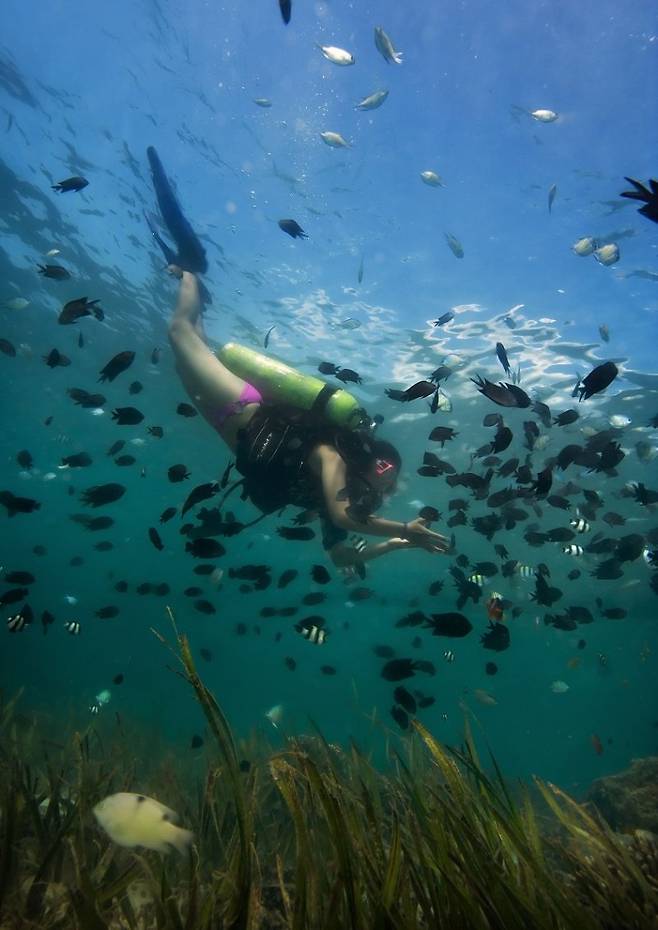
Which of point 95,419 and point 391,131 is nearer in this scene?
point 391,131

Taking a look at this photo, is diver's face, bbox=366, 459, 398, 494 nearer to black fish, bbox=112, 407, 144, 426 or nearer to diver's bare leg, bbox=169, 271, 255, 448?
diver's bare leg, bbox=169, 271, 255, 448

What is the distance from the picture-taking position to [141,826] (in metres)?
2.35

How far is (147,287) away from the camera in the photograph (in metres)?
20.5

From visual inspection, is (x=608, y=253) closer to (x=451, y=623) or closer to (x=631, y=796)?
(x=451, y=623)

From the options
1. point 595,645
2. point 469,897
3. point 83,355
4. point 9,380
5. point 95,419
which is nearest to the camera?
point 469,897

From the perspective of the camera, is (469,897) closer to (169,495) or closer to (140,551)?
(169,495)

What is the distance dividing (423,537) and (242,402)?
4.12 meters

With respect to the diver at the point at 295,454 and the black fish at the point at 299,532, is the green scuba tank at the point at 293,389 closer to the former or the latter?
the diver at the point at 295,454

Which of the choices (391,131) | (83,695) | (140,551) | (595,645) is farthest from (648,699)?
(391,131)

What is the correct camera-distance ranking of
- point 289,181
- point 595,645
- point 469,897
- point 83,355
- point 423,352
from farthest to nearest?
point 595,645
point 83,355
point 423,352
point 289,181
point 469,897

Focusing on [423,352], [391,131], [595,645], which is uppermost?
[595,645]

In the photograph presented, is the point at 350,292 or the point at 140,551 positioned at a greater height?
the point at 140,551

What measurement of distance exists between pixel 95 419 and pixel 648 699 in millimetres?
96162

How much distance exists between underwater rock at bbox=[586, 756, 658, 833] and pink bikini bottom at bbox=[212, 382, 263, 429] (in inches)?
491
